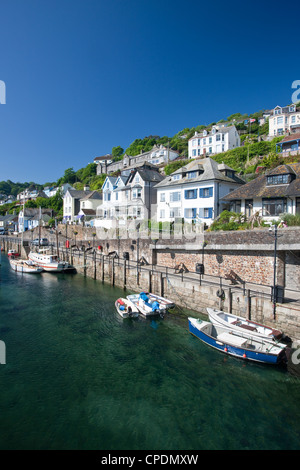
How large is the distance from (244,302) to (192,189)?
19.9 meters

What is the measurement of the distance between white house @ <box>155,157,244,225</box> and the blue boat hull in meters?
18.6

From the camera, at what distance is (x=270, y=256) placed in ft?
63.9

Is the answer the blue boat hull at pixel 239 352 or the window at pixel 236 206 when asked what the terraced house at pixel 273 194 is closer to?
the window at pixel 236 206

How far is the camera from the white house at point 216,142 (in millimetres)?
69125

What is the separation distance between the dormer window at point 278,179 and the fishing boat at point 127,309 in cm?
1803

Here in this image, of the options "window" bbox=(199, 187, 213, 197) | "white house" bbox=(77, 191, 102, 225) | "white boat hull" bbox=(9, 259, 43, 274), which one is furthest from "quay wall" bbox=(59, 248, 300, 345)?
"white house" bbox=(77, 191, 102, 225)

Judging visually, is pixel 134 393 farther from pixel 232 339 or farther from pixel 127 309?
pixel 127 309

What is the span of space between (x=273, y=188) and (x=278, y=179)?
0.99 m

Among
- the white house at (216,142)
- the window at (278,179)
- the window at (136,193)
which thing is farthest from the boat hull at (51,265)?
the white house at (216,142)

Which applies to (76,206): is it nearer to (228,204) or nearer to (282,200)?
(228,204)

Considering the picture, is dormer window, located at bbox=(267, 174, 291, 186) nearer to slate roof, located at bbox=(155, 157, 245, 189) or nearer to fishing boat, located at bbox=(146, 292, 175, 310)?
slate roof, located at bbox=(155, 157, 245, 189)

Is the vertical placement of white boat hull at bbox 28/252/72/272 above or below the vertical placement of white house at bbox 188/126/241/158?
below

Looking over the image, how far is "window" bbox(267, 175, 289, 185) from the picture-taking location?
25494 millimetres

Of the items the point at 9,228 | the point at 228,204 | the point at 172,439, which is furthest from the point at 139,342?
the point at 9,228
